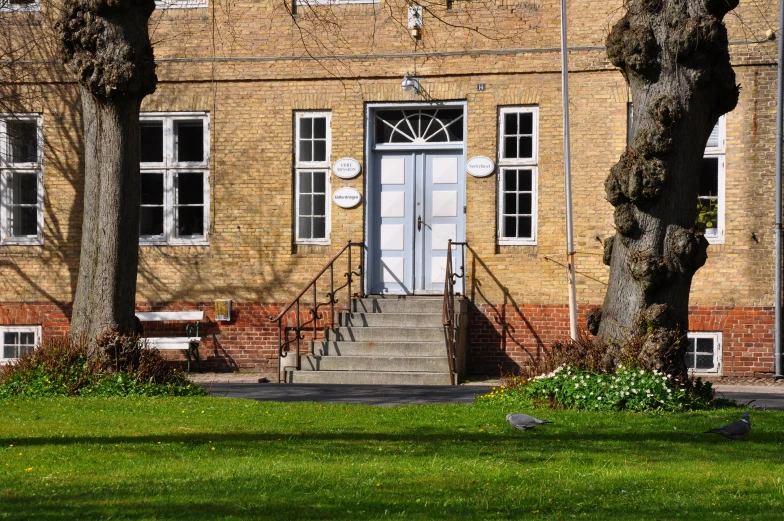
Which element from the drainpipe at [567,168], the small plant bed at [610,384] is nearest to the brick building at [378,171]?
the drainpipe at [567,168]

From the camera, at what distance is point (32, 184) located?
746 inches

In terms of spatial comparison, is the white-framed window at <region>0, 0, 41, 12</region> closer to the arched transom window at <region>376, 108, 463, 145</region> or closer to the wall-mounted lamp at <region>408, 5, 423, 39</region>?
the arched transom window at <region>376, 108, 463, 145</region>

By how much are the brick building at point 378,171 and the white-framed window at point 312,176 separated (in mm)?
35

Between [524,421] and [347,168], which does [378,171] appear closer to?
[347,168]

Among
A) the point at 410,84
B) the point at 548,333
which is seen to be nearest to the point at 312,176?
the point at 410,84

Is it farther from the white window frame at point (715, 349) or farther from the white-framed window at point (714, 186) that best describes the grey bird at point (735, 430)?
the white-framed window at point (714, 186)

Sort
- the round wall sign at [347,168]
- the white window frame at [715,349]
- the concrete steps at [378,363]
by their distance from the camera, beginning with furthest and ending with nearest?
1. the round wall sign at [347,168]
2. the white window frame at [715,349]
3. the concrete steps at [378,363]

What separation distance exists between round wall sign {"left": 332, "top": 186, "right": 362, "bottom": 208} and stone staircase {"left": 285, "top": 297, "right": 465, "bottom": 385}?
1.59 metres

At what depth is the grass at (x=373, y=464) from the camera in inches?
251

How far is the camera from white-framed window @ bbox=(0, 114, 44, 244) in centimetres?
1872

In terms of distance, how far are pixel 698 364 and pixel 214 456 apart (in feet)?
34.9

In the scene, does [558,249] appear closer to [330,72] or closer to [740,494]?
[330,72]

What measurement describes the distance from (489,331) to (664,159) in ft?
22.2

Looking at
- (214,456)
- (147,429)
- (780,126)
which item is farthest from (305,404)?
(780,126)
